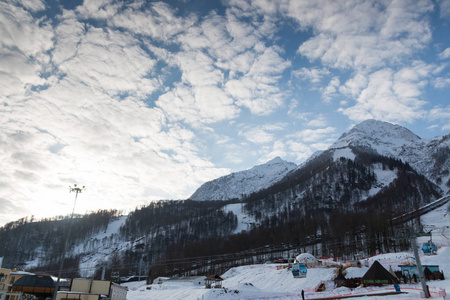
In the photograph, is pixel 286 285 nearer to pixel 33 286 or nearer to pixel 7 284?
pixel 33 286

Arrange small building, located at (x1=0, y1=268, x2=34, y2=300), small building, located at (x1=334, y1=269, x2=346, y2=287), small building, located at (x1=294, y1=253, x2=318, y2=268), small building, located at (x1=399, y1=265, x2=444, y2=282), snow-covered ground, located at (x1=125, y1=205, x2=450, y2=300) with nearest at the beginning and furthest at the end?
snow-covered ground, located at (x1=125, y1=205, x2=450, y2=300) < small building, located at (x1=399, y1=265, x2=444, y2=282) < small building, located at (x1=334, y1=269, x2=346, y2=287) < small building, located at (x1=0, y1=268, x2=34, y2=300) < small building, located at (x1=294, y1=253, x2=318, y2=268)

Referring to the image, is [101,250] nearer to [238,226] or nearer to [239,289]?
[238,226]

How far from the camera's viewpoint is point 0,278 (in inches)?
2311

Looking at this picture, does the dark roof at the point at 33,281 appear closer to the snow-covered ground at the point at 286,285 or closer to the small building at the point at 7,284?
the small building at the point at 7,284

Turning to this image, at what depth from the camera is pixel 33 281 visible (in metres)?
52.2

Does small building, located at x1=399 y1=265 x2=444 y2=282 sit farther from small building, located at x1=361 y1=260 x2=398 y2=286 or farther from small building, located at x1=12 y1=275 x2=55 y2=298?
small building, located at x1=12 y1=275 x2=55 y2=298

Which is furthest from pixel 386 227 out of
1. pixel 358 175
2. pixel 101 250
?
pixel 101 250

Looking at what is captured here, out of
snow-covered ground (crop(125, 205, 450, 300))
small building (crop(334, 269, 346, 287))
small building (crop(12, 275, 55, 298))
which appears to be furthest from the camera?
small building (crop(334, 269, 346, 287))

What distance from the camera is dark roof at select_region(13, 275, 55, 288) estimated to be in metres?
51.9

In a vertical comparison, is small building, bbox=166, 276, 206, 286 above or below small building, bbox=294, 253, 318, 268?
below

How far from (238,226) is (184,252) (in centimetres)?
5427

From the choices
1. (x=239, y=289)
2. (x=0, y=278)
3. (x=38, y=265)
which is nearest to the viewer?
(x=239, y=289)

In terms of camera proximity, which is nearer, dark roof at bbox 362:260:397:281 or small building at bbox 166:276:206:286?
dark roof at bbox 362:260:397:281

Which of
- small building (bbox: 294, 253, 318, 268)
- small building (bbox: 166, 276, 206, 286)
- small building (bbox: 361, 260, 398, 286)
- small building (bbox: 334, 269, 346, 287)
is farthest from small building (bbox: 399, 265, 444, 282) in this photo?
small building (bbox: 166, 276, 206, 286)
